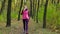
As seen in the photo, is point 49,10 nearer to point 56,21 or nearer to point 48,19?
point 48,19

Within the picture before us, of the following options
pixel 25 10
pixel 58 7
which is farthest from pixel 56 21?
pixel 25 10

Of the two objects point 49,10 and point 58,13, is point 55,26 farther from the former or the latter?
point 49,10

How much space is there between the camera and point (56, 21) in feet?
65.7

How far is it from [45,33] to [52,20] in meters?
5.49

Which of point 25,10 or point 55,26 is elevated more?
point 25,10

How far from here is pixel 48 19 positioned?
72.4 feet

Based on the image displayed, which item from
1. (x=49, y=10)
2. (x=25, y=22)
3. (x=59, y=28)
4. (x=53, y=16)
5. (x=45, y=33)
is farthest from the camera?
(x=49, y=10)

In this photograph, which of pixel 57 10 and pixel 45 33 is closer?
pixel 45 33

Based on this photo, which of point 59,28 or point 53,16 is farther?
point 53,16

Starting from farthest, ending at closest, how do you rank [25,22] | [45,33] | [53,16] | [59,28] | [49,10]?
[49,10] < [53,16] < [59,28] < [45,33] < [25,22]

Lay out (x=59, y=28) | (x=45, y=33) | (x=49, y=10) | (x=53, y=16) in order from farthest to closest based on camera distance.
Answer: (x=49, y=10) → (x=53, y=16) → (x=59, y=28) → (x=45, y=33)

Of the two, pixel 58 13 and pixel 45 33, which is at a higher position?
pixel 58 13

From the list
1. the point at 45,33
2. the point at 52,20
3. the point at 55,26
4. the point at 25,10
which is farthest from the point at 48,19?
the point at 25,10

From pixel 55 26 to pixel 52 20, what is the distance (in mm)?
1458
